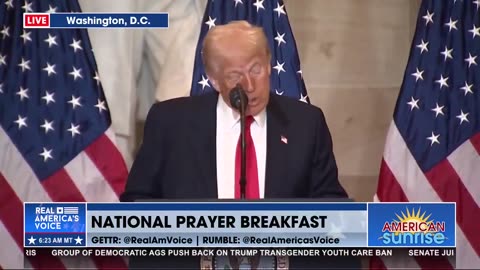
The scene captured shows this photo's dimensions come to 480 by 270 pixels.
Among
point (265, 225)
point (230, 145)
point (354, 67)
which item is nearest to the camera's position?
point (265, 225)

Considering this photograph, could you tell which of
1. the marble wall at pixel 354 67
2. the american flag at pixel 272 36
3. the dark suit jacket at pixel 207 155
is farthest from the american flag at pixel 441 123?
the dark suit jacket at pixel 207 155

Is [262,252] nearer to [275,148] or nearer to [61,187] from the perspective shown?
[275,148]

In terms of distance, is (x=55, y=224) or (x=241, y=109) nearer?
(x=241, y=109)

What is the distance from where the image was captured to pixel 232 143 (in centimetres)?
315

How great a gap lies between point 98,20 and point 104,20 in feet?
0.09

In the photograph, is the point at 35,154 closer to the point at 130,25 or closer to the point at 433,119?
the point at 130,25

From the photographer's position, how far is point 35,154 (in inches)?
167

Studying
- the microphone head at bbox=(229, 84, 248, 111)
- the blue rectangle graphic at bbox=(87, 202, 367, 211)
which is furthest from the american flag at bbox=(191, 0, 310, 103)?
the microphone head at bbox=(229, 84, 248, 111)

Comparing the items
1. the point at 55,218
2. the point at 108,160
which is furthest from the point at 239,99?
the point at 108,160

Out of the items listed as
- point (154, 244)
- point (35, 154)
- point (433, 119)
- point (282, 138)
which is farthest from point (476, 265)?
point (35, 154)

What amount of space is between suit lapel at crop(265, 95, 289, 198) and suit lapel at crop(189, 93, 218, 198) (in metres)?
0.18

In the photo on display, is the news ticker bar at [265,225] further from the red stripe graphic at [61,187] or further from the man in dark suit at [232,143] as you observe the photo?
the red stripe graphic at [61,187]

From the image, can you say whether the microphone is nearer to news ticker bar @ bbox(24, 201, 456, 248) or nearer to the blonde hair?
news ticker bar @ bbox(24, 201, 456, 248)

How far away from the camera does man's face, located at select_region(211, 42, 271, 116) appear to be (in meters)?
3.07
